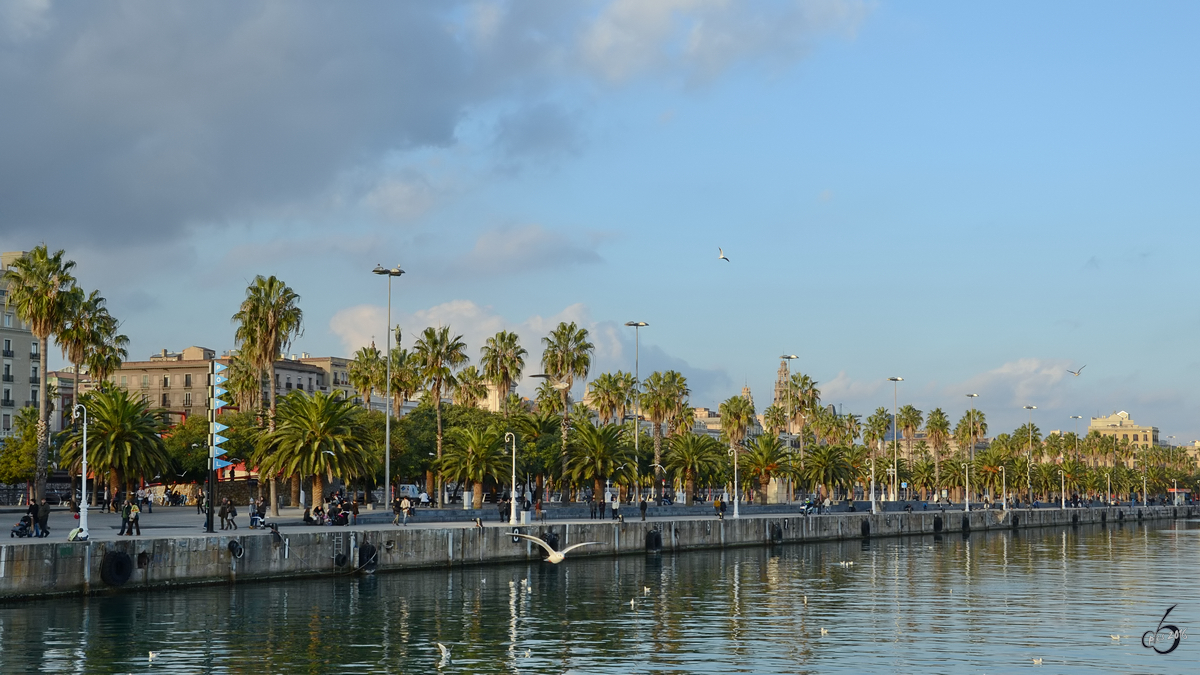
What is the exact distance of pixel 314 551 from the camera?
51531mm

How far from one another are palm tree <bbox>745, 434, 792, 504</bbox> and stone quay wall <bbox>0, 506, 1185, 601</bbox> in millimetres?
28291

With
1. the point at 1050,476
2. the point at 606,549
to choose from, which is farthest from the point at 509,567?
the point at 1050,476

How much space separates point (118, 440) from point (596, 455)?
32776mm

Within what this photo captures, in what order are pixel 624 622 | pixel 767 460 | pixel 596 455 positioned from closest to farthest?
1. pixel 624 622
2. pixel 596 455
3. pixel 767 460

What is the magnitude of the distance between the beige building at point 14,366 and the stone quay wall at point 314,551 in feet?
235

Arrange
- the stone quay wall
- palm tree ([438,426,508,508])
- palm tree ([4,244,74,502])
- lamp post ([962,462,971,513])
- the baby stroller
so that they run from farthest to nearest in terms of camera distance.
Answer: lamp post ([962,462,971,513]) → palm tree ([438,426,508,508]) → palm tree ([4,244,74,502]) → the baby stroller → the stone quay wall

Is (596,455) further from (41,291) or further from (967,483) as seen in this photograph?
(967,483)

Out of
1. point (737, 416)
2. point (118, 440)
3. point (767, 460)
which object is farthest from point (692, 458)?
point (118, 440)

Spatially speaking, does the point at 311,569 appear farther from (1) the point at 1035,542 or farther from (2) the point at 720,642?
(1) the point at 1035,542

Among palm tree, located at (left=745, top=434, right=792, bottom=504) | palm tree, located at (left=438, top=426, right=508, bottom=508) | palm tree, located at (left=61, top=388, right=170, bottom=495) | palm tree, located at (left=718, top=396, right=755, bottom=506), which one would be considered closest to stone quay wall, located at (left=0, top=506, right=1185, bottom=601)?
palm tree, located at (left=438, top=426, right=508, bottom=508)

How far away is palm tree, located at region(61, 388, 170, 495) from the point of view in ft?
243

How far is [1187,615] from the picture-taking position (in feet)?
145

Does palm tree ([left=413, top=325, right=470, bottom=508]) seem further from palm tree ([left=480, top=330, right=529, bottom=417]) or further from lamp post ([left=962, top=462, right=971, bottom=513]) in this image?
lamp post ([left=962, top=462, right=971, bottom=513])

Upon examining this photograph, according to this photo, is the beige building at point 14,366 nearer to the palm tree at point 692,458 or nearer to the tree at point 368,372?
the tree at point 368,372
